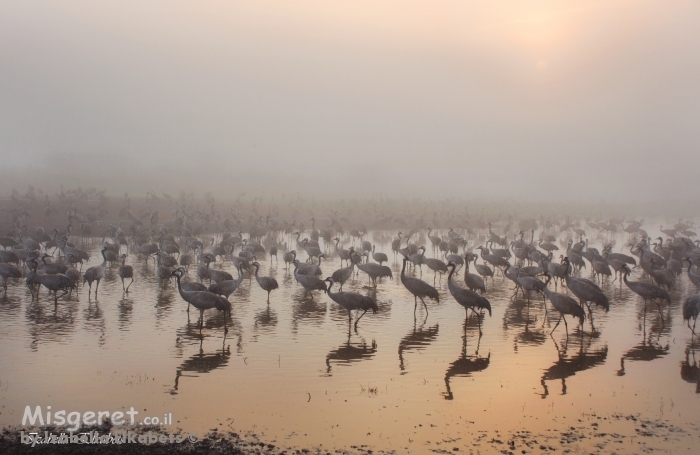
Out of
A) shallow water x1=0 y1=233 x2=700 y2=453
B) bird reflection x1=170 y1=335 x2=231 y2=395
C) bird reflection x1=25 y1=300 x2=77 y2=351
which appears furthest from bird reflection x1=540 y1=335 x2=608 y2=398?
bird reflection x1=25 y1=300 x2=77 y2=351

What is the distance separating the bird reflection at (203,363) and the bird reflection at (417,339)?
3.44m

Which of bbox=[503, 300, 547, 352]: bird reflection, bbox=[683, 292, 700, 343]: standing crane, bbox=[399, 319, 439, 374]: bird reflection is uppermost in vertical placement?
bbox=[683, 292, 700, 343]: standing crane

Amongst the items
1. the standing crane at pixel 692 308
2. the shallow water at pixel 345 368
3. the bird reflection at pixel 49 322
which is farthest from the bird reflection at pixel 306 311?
the standing crane at pixel 692 308

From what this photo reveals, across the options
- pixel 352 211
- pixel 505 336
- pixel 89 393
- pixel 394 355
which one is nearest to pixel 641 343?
pixel 505 336

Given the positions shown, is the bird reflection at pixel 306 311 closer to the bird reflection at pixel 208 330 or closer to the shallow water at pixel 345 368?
the shallow water at pixel 345 368

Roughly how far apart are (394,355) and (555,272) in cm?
894

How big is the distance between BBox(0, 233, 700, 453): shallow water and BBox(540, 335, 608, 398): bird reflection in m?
0.04

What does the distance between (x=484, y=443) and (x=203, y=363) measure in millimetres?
5577

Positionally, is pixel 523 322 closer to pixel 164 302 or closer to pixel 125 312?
pixel 164 302

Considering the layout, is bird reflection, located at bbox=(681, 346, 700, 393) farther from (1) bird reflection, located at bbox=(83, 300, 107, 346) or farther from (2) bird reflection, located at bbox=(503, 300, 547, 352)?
(1) bird reflection, located at bbox=(83, 300, 107, 346)

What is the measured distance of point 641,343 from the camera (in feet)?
41.7

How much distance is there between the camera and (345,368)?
10.7 m

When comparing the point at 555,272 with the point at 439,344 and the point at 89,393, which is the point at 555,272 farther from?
the point at 89,393

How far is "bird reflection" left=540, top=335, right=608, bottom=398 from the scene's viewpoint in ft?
33.9
